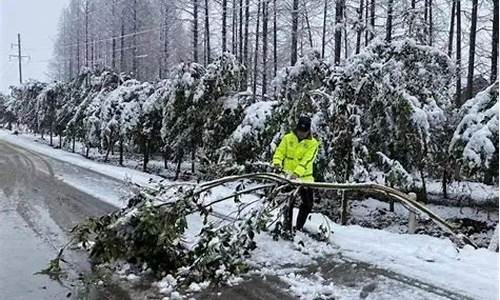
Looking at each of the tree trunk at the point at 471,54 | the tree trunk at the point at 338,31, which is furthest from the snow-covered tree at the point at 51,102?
the tree trunk at the point at 471,54

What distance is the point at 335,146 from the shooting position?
10.6 metres

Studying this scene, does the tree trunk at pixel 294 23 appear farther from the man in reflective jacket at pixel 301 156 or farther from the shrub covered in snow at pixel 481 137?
the man in reflective jacket at pixel 301 156

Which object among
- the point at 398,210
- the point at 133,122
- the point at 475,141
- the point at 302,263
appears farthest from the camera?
the point at 133,122

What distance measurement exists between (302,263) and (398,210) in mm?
10011

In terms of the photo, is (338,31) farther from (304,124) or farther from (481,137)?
(304,124)

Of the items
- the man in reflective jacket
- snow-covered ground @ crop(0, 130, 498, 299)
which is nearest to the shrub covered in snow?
snow-covered ground @ crop(0, 130, 498, 299)

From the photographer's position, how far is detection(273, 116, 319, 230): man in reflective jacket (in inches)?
290

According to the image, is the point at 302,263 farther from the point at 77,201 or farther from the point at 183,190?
the point at 77,201

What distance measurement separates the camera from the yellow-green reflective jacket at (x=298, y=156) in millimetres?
7355

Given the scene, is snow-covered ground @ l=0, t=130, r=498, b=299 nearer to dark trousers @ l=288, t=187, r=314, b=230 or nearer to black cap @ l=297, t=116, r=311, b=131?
dark trousers @ l=288, t=187, r=314, b=230

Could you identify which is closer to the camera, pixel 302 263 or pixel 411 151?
pixel 302 263

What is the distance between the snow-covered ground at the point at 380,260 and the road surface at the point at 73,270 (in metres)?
0.07

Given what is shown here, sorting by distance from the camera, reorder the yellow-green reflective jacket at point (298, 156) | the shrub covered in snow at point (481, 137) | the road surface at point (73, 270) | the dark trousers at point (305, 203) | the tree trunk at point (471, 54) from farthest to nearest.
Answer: the tree trunk at point (471, 54) < the shrub covered in snow at point (481, 137) < the dark trousers at point (305, 203) < the yellow-green reflective jacket at point (298, 156) < the road surface at point (73, 270)

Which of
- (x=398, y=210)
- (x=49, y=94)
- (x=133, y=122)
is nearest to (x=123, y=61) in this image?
(x=49, y=94)
